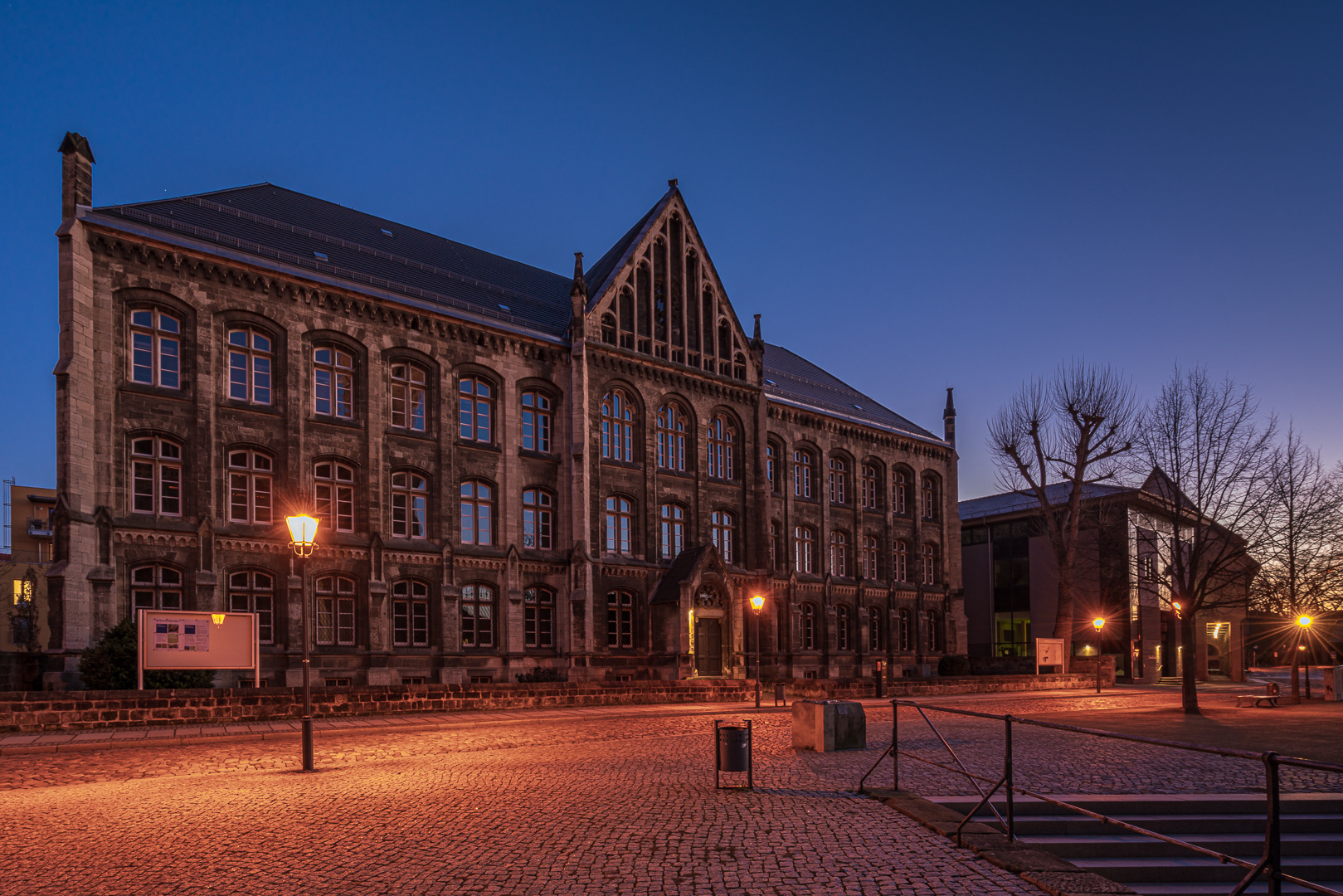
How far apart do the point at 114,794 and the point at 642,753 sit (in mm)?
8092

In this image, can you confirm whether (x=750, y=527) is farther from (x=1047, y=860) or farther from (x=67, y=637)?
(x=1047, y=860)

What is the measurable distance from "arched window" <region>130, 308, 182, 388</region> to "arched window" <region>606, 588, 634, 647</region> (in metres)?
17.0

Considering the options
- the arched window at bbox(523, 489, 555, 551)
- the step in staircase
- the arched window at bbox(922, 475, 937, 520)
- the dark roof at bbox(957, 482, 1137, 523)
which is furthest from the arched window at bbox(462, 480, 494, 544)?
the dark roof at bbox(957, 482, 1137, 523)

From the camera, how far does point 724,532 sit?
44219 mm

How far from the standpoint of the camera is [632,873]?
851 centimetres

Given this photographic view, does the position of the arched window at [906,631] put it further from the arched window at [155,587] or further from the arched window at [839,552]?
the arched window at [155,587]

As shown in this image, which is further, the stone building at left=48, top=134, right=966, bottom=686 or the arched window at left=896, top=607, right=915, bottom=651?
the arched window at left=896, top=607, right=915, bottom=651

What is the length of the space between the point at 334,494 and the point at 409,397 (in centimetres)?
433

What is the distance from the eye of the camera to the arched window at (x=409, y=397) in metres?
34.9

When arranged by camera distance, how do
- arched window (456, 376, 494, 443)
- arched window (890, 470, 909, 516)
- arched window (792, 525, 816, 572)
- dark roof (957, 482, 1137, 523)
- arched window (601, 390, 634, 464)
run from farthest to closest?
dark roof (957, 482, 1137, 523) → arched window (890, 470, 909, 516) → arched window (792, 525, 816, 572) → arched window (601, 390, 634, 464) → arched window (456, 376, 494, 443)

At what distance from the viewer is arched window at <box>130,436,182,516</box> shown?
29.0 m

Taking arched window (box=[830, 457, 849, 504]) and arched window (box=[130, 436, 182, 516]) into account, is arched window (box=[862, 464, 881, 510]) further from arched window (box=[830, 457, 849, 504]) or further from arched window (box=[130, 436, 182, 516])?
arched window (box=[130, 436, 182, 516])

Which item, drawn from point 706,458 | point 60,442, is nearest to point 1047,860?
point 60,442

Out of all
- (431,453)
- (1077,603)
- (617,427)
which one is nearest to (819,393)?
(617,427)
